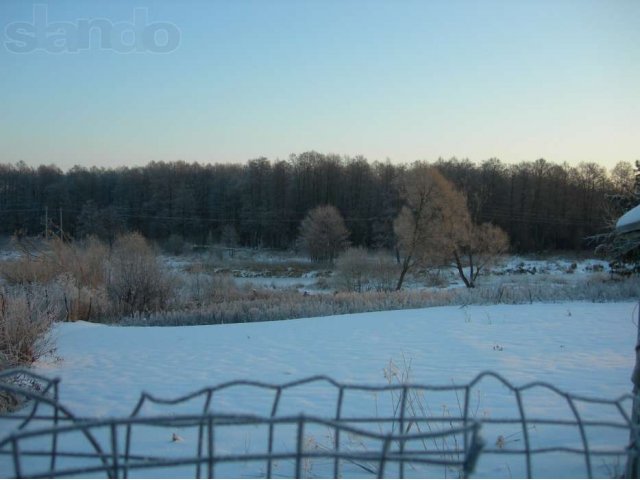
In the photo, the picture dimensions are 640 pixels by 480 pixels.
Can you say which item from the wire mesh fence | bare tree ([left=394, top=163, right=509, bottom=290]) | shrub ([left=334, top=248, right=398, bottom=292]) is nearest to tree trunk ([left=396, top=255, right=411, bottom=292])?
bare tree ([left=394, top=163, right=509, bottom=290])

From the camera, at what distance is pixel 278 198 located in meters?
71.9

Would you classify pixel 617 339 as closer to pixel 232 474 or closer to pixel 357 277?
pixel 232 474

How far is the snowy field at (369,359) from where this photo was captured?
5.31 metres

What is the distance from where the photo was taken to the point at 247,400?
614 cm

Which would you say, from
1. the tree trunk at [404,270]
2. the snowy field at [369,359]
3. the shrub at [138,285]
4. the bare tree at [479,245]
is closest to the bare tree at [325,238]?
the tree trunk at [404,270]

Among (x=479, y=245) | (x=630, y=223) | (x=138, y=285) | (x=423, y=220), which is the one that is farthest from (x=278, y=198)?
(x=630, y=223)

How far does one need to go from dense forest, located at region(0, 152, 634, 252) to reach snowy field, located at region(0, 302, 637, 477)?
44996 millimetres

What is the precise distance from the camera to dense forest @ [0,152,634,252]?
62344 mm

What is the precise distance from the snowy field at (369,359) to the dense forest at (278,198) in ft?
148

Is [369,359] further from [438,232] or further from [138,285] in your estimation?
[438,232]

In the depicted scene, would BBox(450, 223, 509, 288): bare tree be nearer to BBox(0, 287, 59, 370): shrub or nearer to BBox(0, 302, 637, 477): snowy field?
BBox(0, 302, 637, 477): snowy field

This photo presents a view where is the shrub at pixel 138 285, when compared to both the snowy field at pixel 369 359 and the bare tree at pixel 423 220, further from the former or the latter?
the bare tree at pixel 423 220

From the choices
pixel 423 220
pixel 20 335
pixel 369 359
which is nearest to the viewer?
pixel 20 335

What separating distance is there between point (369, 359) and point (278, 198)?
6458 centimetres
